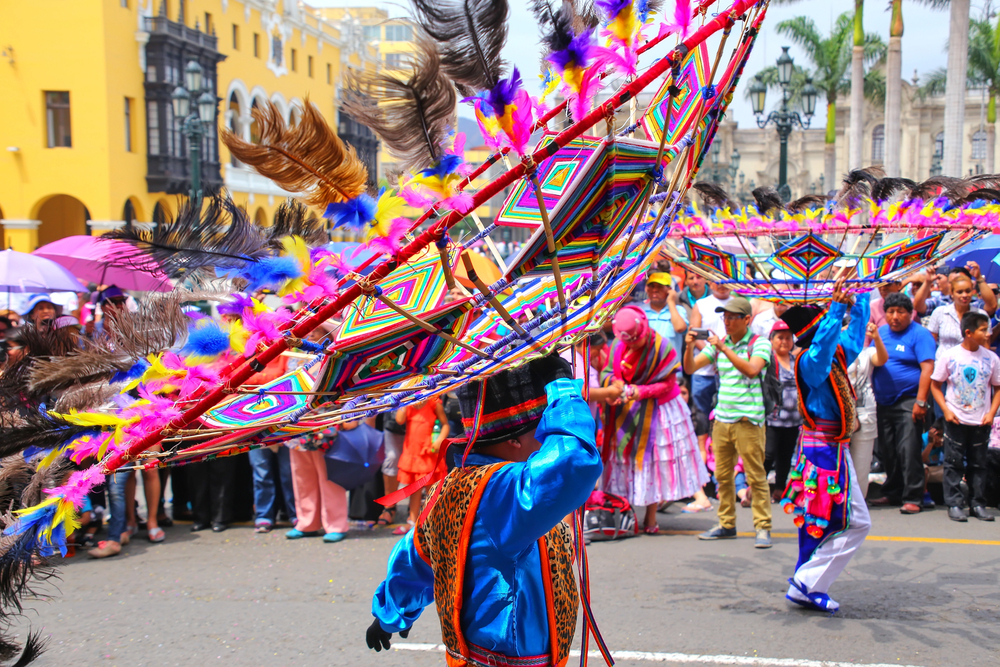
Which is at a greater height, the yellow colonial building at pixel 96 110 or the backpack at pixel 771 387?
the yellow colonial building at pixel 96 110

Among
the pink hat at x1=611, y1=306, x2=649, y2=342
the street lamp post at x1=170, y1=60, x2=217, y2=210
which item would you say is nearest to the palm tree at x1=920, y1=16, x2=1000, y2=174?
the street lamp post at x1=170, y1=60, x2=217, y2=210

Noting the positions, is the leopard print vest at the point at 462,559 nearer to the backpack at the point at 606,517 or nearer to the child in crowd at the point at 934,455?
the backpack at the point at 606,517

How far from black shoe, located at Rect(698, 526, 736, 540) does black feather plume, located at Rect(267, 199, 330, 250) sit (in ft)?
16.9

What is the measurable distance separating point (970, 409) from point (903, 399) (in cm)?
57

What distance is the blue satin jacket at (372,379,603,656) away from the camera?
89.4 inches

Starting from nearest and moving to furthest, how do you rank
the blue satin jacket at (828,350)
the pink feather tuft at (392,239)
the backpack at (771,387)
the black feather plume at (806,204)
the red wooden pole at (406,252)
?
the red wooden pole at (406,252)
the pink feather tuft at (392,239)
the blue satin jacket at (828,350)
the black feather plume at (806,204)
the backpack at (771,387)

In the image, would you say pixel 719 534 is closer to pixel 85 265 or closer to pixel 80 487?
pixel 80 487

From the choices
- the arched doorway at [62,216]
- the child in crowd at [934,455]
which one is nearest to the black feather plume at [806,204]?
the child in crowd at [934,455]

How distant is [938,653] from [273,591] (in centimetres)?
410

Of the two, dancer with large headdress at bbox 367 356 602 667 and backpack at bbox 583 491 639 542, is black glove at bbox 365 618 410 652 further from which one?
backpack at bbox 583 491 639 542

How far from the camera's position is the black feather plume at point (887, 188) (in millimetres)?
4652

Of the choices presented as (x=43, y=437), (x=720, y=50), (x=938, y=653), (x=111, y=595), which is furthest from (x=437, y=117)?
(x=111, y=595)

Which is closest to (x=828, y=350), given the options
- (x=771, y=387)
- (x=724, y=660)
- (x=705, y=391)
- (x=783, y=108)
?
(x=724, y=660)

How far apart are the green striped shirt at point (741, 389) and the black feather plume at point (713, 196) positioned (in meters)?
2.01
